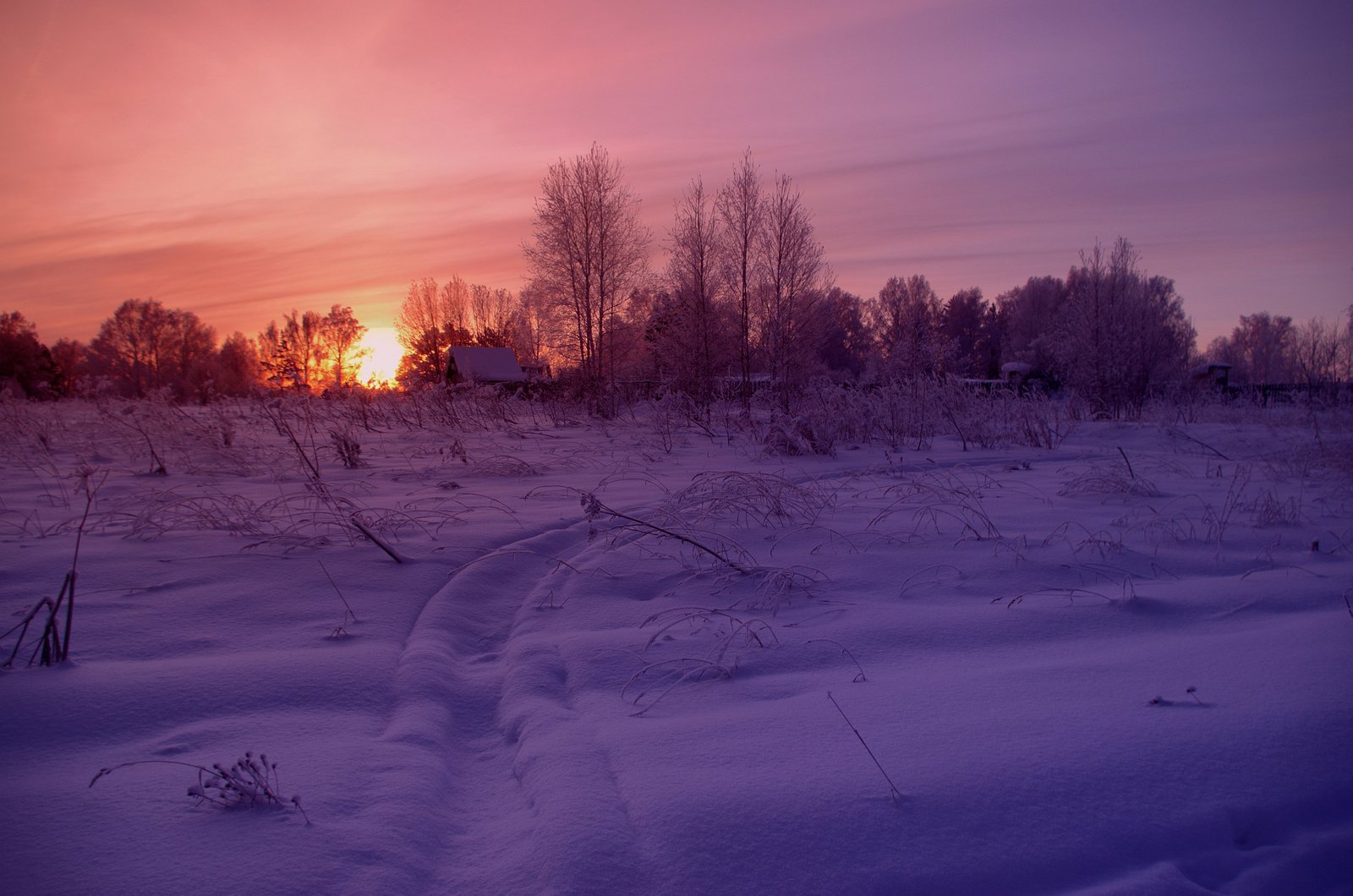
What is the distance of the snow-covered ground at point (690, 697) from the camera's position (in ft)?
4.37

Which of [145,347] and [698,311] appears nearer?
[698,311]

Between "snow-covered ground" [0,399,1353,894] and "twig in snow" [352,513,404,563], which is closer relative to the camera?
"snow-covered ground" [0,399,1353,894]

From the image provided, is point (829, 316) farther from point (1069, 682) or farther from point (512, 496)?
point (1069, 682)

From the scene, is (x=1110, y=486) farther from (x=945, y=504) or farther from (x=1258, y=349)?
(x=1258, y=349)

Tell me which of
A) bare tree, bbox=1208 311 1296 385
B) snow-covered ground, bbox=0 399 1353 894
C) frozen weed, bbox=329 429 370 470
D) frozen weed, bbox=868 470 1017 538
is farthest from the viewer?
bare tree, bbox=1208 311 1296 385

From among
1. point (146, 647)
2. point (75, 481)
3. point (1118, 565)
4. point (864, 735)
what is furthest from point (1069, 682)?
point (75, 481)

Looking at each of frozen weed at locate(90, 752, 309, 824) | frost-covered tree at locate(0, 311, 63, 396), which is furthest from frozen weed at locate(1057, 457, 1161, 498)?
frost-covered tree at locate(0, 311, 63, 396)

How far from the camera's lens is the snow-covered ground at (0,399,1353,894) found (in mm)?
1332

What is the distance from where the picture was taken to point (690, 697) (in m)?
2.06

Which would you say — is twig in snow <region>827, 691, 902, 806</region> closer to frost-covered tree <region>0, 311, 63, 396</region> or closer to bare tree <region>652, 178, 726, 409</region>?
bare tree <region>652, 178, 726, 409</region>

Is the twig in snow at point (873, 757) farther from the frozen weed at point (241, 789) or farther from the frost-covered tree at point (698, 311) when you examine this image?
the frost-covered tree at point (698, 311)

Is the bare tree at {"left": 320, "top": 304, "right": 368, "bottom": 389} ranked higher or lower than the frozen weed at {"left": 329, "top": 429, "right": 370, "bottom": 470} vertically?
higher

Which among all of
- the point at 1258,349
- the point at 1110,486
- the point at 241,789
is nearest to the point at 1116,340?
the point at 1110,486

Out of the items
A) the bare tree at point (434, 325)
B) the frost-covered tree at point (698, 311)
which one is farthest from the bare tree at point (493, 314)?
the frost-covered tree at point (698, 311)
